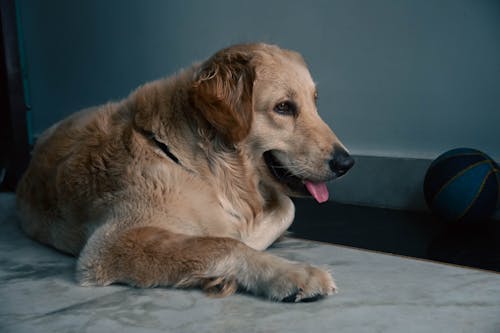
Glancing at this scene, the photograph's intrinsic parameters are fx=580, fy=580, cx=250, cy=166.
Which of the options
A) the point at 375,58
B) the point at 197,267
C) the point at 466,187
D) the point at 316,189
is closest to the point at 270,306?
the point at 197,267

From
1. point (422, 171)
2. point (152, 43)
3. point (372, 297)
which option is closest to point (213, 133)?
point (372, 297)

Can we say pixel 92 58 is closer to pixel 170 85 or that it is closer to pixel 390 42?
pixel 390 42

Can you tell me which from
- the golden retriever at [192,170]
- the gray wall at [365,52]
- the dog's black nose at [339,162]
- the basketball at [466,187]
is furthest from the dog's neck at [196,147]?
the gray wall at [365,52]

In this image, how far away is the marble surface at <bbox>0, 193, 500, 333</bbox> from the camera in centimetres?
173

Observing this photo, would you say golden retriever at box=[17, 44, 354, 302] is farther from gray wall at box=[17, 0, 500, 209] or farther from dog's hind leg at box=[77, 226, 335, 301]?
gray wall at box=[17, 0, 500, 209]

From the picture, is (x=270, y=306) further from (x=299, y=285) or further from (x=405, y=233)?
(x=405, y=233)

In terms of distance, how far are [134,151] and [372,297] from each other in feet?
3.42

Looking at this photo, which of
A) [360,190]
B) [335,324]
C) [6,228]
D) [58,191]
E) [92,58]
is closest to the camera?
[335,324]

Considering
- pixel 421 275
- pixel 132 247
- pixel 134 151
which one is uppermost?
pixel 134 151

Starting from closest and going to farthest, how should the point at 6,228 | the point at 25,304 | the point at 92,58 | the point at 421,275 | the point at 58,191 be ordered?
the point at 25,304, the point at 421,275, the point at 58,191, the point at 6,228, the point at 92,58

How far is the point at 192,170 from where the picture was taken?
2.28m

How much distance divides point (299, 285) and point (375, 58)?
9.29 ft

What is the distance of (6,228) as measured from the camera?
3.14 meters

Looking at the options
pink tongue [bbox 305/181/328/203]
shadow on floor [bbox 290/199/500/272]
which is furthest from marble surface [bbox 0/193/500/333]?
shadow on floor [bbox 290/199/500/272]
